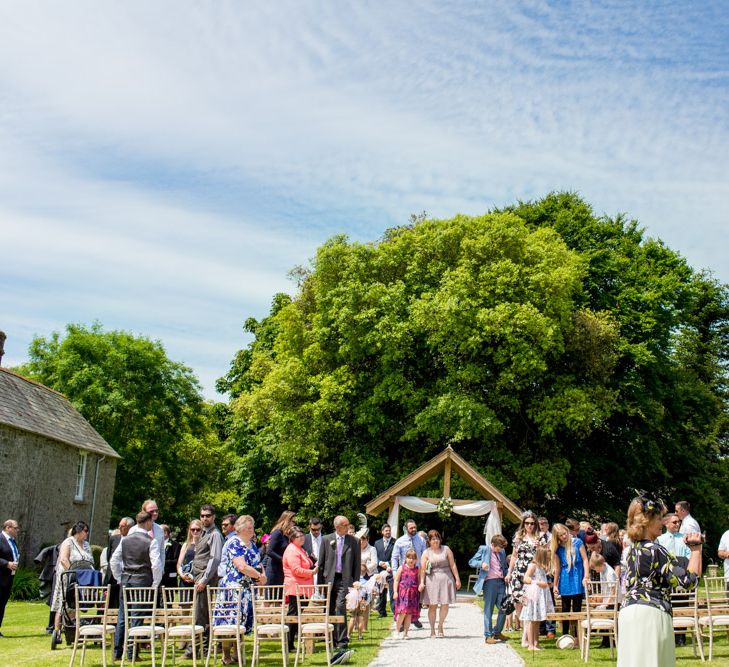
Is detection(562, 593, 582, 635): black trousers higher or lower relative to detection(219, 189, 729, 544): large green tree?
lower

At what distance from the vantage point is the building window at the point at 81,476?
30.0 meters

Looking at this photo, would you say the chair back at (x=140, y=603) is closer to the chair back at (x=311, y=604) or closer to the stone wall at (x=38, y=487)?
the chair back at (x=311, y=604)

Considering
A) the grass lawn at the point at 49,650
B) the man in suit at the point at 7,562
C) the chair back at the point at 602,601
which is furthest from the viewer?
the man in suit at the point at 7,562

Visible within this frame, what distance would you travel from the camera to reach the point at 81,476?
3042 centimetres

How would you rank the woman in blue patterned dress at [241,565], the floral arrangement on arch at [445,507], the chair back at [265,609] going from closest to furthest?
the chair back at [265,609]
the woman in blue patterned dress at [241,565]
the floral arrangement on arch at [445,507]

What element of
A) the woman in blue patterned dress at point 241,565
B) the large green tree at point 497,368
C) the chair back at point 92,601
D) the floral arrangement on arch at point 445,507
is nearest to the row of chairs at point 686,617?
the woman in blue patterned dress at point 241,565

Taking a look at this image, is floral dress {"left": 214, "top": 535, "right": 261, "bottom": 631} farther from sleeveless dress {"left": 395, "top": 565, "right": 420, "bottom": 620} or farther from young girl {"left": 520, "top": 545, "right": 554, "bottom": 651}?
young girl {"left": 520, "top": 545, "right": 554, "bottom": 651}

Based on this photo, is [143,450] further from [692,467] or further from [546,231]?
[692,467]

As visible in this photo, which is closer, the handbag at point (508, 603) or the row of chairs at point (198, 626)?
the row of chairs at point (198, 626)

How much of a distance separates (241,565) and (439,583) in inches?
182

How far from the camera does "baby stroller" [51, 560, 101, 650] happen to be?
12492 mm

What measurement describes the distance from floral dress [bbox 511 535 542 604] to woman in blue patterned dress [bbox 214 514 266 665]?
4562 mm

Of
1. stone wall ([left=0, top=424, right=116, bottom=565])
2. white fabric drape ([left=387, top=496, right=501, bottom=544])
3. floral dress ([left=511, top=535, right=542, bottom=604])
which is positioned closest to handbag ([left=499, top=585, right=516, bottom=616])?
floral dress ([left=511, top=535, right=542, bottom=604])

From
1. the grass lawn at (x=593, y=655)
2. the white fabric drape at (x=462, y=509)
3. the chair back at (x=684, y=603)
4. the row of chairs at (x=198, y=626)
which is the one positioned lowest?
the grass lawn at (x=593, y=655)
